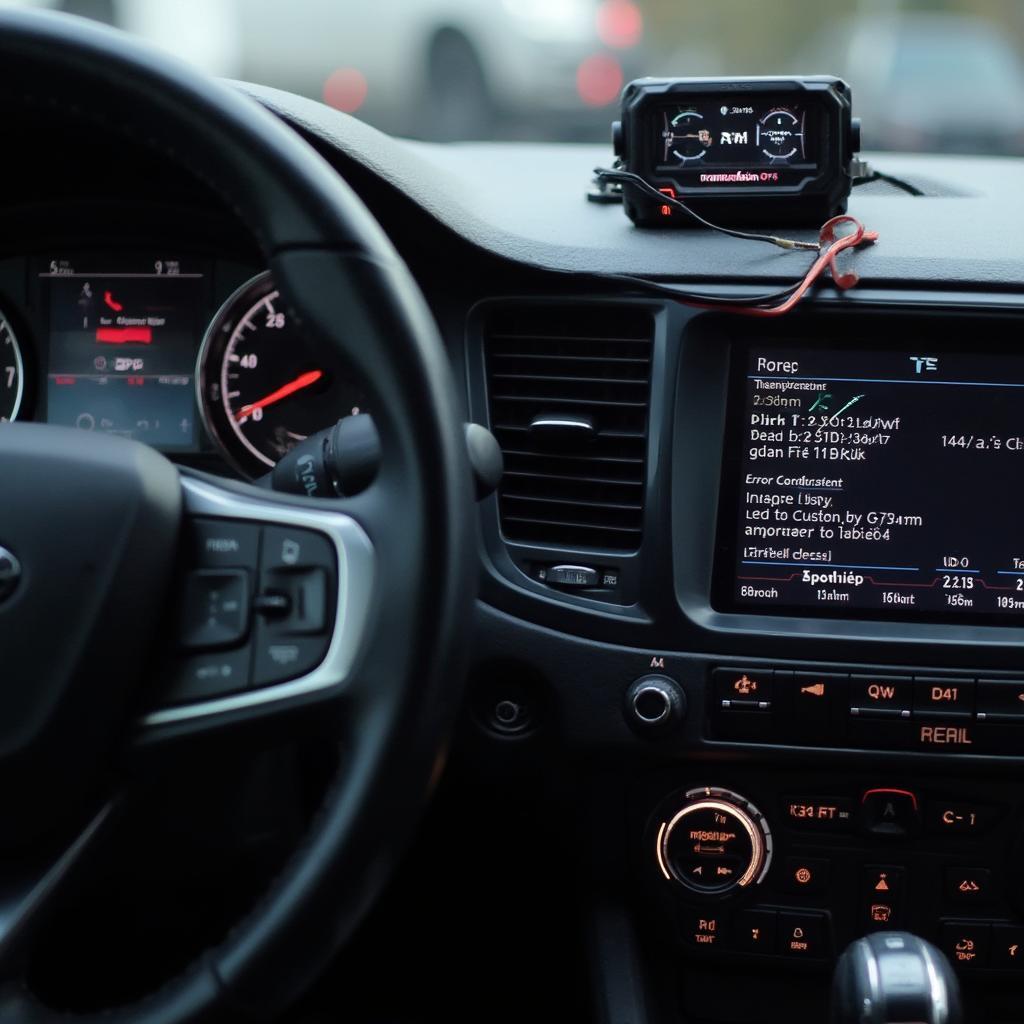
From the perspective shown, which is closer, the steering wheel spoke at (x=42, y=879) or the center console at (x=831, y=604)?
the steering wheel spoke at (x=42, y=879)

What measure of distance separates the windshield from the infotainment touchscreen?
5.13m

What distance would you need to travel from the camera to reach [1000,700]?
2066mm

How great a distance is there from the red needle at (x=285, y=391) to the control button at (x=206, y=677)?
0.76 metres

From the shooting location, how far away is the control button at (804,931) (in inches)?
86.7

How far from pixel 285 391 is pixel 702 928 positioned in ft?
3.05

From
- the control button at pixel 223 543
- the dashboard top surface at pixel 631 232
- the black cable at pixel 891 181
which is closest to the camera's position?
the control button at pixel 223 543

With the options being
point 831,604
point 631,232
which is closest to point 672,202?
point 631,232

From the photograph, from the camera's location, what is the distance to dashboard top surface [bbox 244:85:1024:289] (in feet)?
6.59

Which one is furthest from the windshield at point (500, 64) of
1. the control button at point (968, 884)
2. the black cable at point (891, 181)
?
the control button at point (968, 884)

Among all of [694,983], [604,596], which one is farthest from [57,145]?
[694,983]

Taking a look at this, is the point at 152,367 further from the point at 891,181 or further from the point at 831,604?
the point at 891,181

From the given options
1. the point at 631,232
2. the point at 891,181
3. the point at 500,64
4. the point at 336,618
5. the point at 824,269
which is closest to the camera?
the point at 336,618

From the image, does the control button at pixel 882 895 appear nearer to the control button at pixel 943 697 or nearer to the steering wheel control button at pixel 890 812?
the steering wheel control button at pixel 890 812

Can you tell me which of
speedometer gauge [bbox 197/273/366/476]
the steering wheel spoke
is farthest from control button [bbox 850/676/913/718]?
the steering wheel spoke
